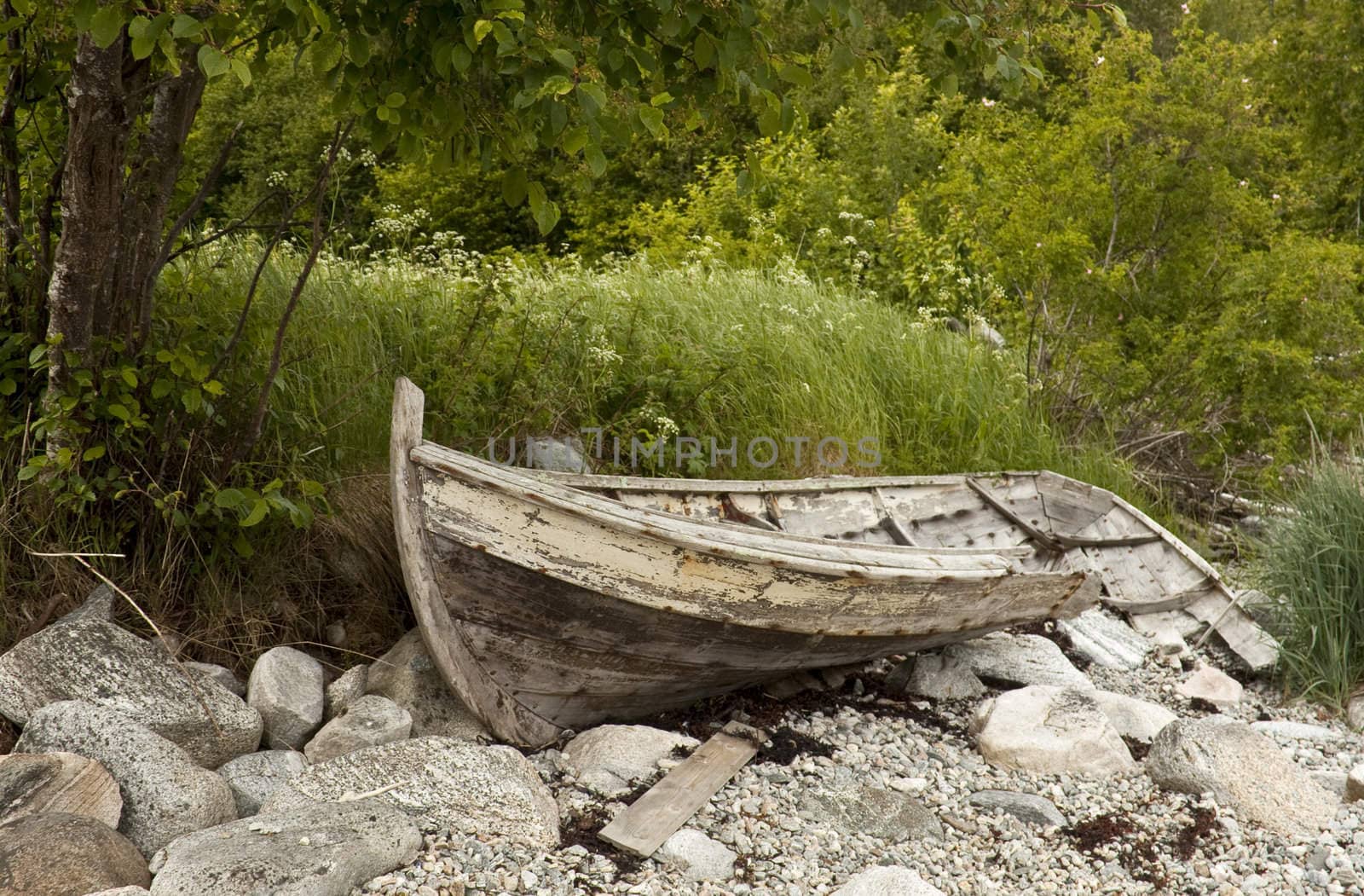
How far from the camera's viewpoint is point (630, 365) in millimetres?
6824

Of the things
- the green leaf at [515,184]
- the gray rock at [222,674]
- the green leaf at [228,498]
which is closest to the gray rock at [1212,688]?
the green leaf at [515,184]

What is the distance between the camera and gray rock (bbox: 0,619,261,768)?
3996 mm

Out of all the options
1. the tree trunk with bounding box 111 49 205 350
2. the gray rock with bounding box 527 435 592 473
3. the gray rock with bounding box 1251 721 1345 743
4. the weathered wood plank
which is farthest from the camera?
the gray rock with bounding box 527 435 592 473

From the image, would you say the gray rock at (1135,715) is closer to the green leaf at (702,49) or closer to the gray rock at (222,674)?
the green leaf at (702,49)

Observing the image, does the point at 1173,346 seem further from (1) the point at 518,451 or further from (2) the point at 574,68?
(2) the point at 574,68

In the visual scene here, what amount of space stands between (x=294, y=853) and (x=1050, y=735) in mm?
2851

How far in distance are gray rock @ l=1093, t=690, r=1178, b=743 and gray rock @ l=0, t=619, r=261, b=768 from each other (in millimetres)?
3360

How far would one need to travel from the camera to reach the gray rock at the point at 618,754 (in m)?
4.10

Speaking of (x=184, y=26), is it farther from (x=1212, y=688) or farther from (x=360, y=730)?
(x=1212, y=688)

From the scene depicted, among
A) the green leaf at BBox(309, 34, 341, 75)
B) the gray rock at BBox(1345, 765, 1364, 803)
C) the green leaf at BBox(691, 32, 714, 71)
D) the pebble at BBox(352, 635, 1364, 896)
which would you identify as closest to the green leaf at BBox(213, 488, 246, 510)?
the pebble at BBox(352, 635, 1364, 896)

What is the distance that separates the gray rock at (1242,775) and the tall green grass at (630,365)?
2.78 m

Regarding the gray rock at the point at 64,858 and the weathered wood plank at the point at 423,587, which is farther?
the weathered wood plank at the point at 423,587

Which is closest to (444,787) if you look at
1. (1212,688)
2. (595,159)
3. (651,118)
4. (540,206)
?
(540,206)

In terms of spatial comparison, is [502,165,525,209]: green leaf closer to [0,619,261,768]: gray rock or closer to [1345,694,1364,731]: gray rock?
[0,619,261,768]: gray rock
